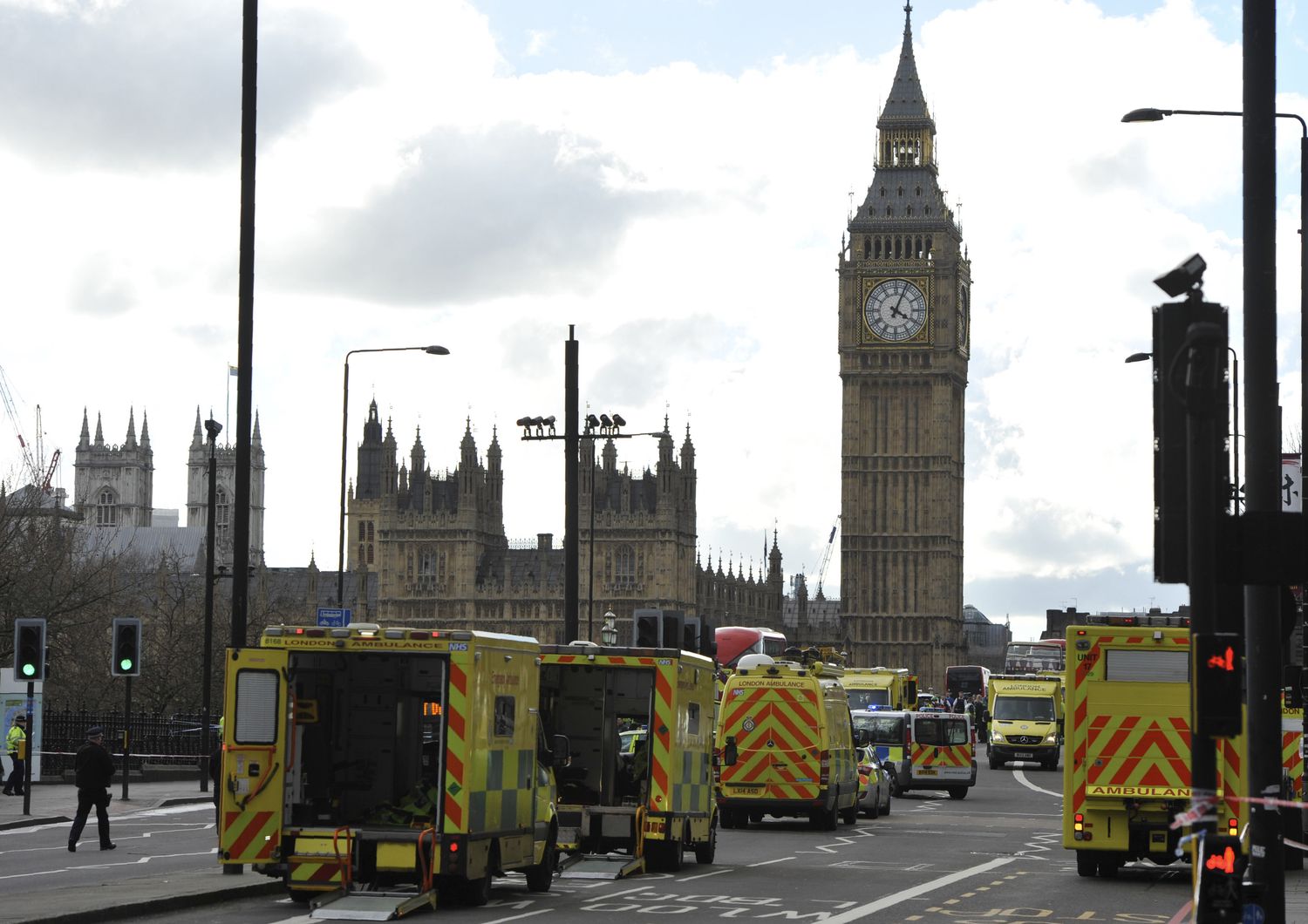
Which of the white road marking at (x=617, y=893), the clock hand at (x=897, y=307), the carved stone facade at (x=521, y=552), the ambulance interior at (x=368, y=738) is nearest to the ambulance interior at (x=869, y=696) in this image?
the white road marking at (x=617, y=893)

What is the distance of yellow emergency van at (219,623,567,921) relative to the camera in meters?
17.8

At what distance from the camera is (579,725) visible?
2439cm

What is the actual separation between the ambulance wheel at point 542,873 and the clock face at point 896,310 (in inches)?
4523

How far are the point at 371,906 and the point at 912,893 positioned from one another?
5.66m

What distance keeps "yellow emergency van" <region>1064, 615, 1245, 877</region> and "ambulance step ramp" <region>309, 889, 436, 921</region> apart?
23.6 feet

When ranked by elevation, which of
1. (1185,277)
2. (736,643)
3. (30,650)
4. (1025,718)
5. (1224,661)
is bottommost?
(1025,718)

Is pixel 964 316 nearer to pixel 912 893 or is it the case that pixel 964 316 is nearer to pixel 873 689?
pixel 873 689

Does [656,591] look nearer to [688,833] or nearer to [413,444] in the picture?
[413,444]

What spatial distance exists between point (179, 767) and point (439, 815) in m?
31.6

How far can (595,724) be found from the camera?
957 inches

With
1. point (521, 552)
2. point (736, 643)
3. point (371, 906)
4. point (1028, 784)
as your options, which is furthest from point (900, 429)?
point (371, 906)

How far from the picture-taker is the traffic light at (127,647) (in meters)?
32.6

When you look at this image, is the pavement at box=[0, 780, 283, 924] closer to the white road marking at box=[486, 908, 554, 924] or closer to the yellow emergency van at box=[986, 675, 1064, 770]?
the white road marking at box=[486, 908, 554, 924]

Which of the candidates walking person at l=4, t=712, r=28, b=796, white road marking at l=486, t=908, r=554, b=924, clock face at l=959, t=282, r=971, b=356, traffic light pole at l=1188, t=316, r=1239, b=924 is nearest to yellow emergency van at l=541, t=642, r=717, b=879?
white road marking at l=486, t=908, r=554, b=924
